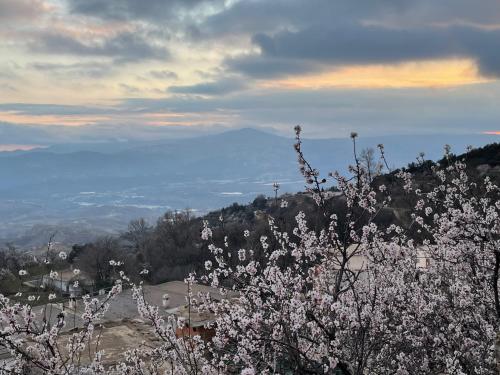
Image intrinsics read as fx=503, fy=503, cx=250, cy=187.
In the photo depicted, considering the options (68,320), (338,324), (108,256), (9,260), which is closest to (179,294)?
(68,320)

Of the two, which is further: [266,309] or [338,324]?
[266,309]

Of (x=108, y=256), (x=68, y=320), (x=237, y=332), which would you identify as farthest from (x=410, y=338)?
(x=108, y=256)

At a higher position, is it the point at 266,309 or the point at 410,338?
the point at 266,309

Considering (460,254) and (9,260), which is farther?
(9,260)

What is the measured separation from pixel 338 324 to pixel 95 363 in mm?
2715

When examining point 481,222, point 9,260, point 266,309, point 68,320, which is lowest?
point 9,260

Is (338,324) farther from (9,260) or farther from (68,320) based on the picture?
(9,260)

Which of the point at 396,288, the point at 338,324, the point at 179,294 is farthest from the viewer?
the point at 179,294

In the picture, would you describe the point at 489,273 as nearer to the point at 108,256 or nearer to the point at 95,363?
the point at 95,363

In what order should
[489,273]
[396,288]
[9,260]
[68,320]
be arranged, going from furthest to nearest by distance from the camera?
[9,260] → [68,320] → [489,273] → [396,288]

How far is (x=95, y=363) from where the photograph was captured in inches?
220

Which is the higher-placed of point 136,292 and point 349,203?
point 349,203

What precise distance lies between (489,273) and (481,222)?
4.32 ft

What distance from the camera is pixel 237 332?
227 inches
